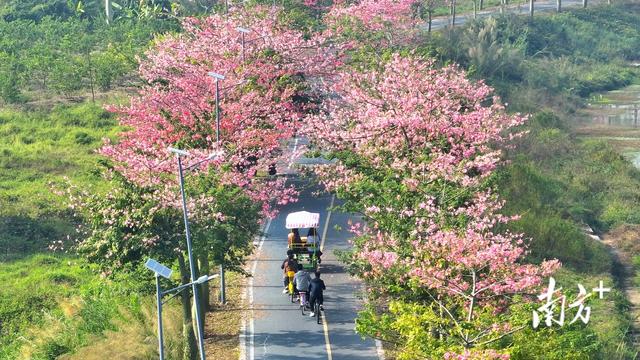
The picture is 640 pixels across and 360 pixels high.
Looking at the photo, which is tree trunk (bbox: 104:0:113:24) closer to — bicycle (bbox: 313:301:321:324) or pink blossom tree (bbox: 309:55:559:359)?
pink blossom tree (bbox: 309:55:559:359)

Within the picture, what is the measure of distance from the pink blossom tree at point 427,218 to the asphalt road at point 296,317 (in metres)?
1.45

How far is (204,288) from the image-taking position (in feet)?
109

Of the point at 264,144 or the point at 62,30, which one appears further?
the point at 62,30

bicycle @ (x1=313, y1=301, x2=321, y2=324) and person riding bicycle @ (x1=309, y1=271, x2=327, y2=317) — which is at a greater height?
person riding bicycle @ (x1=309, y1=271, x2=327, y2=317)

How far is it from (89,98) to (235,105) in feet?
94.2

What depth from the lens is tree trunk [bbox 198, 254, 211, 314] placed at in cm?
3171

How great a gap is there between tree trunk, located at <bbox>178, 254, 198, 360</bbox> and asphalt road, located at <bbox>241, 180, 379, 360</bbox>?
1.44 m

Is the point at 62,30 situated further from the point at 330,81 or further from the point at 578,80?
the point at 578,80

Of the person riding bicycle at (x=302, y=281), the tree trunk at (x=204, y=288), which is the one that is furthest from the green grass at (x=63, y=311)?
the person riding bicycle at (x=302, y=281)

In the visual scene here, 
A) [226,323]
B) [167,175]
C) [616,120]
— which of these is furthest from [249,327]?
[616,120]

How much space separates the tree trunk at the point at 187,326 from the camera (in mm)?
29266

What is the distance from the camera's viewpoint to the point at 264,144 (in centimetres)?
3769

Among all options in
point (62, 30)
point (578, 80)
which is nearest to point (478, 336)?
point (62, 30)

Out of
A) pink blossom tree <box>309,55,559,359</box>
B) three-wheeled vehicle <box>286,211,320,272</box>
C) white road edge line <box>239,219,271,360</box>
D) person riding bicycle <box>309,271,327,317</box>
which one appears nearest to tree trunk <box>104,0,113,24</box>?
pink blossom tree <box>309,55,559,359</box>
